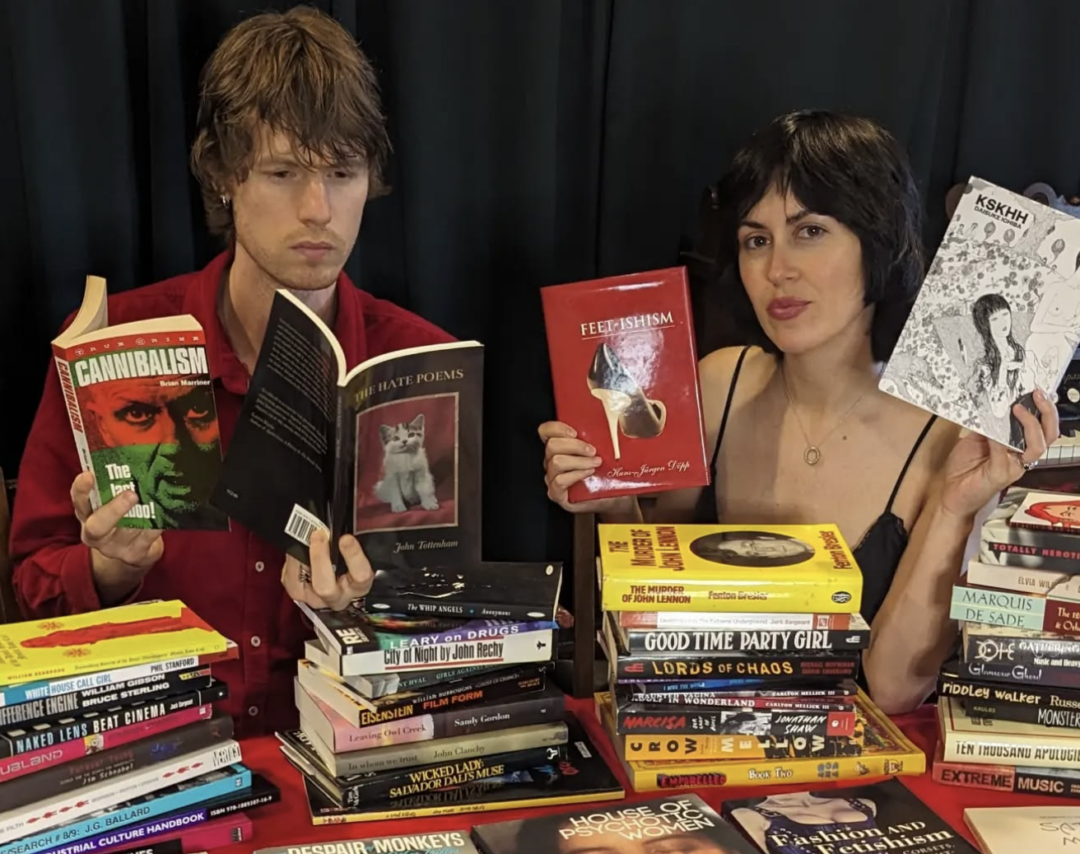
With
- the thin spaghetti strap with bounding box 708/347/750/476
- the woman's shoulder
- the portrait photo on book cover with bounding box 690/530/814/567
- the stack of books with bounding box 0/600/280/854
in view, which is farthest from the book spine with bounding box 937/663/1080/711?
the stack of books with bounding box 0/600/280/854

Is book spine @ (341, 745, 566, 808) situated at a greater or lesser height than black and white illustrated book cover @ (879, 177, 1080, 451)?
lesser

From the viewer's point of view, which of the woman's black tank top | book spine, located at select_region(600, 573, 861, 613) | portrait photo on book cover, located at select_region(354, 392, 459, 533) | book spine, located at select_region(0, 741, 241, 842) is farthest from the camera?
the woman's black tank top

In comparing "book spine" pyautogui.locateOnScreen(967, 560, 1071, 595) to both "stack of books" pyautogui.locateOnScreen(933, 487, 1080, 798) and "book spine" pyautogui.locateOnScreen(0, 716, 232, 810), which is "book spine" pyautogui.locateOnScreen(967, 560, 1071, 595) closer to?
"stack of books" pyautogui.locateOnScreen(933, 487, 1080, 798)

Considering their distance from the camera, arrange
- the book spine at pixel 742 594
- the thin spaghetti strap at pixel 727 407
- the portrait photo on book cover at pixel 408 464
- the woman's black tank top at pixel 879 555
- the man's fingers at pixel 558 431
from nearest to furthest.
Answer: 1. the portrait photo on book cover at pixel 408 464
2. the book spine at pixel 742 594
3. the man's fingers at pixel 558 431
4. the woman's black tank top at pixel 879 555
5. the thin spaghetti strap at pixel 727 407

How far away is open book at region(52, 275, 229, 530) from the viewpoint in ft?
3.90

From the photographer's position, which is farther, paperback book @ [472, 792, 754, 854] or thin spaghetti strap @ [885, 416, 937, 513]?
thin spaghetti strap @ [885, 416, 937, 513]

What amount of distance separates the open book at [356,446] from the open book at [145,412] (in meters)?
0.11

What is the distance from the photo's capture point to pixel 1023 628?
1.27 meters

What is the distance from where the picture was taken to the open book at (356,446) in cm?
112

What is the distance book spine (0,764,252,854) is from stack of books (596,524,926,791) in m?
0.44

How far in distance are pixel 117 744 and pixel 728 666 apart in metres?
0.67

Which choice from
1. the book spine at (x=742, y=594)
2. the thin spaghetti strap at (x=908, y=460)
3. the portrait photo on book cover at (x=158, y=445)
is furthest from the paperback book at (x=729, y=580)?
the portrait photo on book cover at (x=158, y=445)

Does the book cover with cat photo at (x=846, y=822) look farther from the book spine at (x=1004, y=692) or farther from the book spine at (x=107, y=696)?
the book spine at (x=107, y=696)

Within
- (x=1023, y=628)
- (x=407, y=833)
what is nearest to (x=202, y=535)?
(x=407, y=833)
